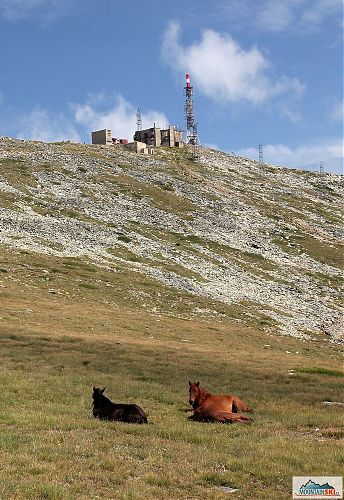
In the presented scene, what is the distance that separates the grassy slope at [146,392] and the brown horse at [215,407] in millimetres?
560

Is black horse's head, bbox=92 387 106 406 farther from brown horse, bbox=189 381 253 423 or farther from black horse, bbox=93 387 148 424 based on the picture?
brown horse, bbox=189 381 253 423

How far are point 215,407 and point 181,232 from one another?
73744mm

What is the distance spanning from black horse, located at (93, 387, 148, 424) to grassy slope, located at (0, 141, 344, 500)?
2.35ft

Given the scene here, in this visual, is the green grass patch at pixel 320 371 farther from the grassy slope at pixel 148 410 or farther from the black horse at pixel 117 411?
the black horse at pixel 117 411

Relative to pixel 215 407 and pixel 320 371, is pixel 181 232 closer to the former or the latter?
pixel 320 371

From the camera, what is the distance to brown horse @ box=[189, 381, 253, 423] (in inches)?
727

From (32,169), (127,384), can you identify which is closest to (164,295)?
(127,384)

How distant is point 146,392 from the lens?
22.8 meters

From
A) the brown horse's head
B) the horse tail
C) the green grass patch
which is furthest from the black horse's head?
the green grass patch

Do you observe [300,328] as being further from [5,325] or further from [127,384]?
[127,384]

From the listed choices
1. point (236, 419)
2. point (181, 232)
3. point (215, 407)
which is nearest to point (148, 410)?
point (215, 407)

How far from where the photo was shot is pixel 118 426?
53.9 feet

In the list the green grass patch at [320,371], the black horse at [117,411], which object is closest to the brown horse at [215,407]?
the black horse at [117,411]

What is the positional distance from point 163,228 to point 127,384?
69.8 metres
